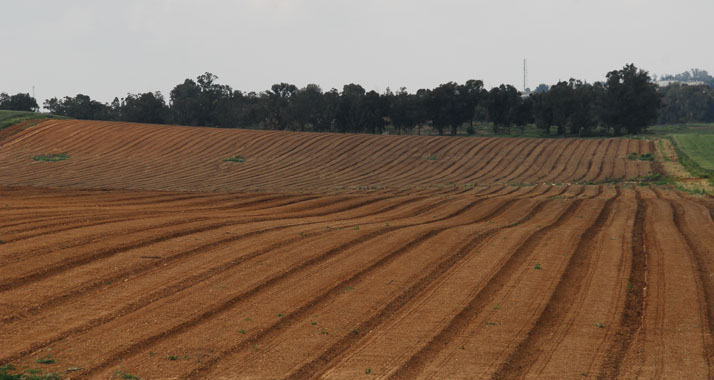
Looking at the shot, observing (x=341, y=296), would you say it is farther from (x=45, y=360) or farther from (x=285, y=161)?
(x=285, y=161)

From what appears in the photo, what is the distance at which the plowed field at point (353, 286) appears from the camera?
37.0 feet

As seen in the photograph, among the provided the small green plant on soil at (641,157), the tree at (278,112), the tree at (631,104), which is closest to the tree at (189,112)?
the tree at (278,112)

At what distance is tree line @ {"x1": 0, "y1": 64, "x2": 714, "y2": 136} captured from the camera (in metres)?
92.9

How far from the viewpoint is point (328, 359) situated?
11320 millimetres

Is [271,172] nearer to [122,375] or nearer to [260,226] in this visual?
[260,226]

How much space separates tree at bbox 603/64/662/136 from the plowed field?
210 feet

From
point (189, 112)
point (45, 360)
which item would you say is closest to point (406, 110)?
point (189, 112)

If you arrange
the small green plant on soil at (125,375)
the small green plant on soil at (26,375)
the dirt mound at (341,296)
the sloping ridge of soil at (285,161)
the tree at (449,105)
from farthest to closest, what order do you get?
1. the tree at (449,105)
2. the sloping ridge of soil at (285,161)
3. the dirt mound at (341,296)
4. the small green plant on soil at (125,375)
5. the small green plant on soil at (26,375)

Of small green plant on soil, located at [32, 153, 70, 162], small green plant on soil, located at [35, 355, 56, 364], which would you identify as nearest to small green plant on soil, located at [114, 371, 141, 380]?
small green plant on soil, located at [35, 355, 56, 364]

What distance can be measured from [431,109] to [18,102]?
239 ft

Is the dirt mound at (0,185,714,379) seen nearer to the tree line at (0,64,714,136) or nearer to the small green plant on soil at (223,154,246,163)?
the small green plant on soil at (223,154,246,163)

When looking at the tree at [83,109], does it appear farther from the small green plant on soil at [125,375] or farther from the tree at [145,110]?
the small green plant on soil at [125,375]

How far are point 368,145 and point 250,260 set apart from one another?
48614mm

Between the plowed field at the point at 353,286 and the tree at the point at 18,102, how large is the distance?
9541 cm
